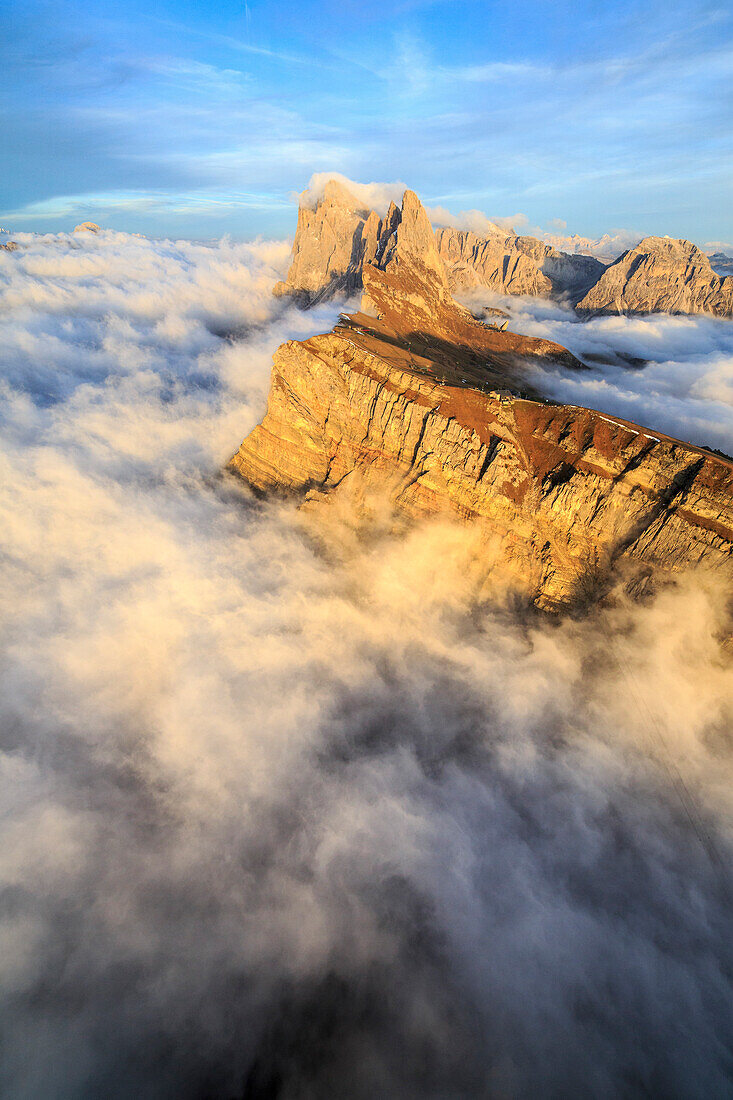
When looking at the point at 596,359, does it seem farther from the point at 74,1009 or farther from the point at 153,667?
the point at 74,1009

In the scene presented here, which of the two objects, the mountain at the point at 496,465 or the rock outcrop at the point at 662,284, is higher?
the rock outcrop at the point at 662,284

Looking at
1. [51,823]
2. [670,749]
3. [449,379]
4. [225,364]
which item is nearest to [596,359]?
[449,379]

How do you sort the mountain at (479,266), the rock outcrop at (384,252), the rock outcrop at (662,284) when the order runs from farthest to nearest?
the rock outcrop at (662,284), the mountain at (479,266), the rock outcrop at (384,252)

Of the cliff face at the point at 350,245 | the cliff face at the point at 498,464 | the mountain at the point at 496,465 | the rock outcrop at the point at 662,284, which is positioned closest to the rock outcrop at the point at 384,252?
the cliff face at the point at 350,245

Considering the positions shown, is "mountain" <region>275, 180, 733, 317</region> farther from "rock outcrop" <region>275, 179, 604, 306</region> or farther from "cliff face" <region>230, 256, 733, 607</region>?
"cliff face" <region>230, 256, 733, 607</region>

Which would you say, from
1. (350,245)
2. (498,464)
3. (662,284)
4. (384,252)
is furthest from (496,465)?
(662,284)

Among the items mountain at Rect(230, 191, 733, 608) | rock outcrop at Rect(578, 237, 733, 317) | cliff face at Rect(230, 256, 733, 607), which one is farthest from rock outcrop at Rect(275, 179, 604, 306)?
mountain at Rect(230, 191, 733, 608)

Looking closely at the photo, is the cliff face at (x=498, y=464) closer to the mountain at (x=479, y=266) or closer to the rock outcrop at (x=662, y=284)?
the mountain at (x=479, y=266)

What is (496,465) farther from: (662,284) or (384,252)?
(662,284)
